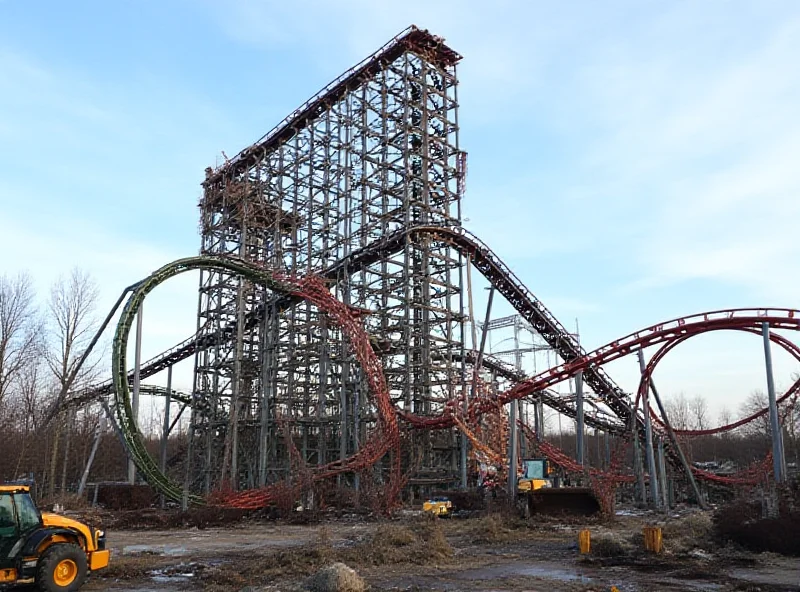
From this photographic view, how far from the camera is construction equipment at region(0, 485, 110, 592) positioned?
1038 centimetres

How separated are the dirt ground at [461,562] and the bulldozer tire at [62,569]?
2.99 ft

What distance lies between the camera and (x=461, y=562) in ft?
45.9

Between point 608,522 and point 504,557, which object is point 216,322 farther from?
point 504,557

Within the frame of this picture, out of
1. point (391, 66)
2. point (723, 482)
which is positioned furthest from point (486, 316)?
point (391, 66)

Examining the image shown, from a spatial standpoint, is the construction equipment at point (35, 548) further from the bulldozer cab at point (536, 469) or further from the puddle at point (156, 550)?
the bulldozer cab at point (536, 469)

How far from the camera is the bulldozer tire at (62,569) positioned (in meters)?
10.5

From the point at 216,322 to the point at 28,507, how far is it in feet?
90.4

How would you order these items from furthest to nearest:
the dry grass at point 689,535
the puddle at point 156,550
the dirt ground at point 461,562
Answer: the puddle at point 156,550
the dry grass at point 689,535
the dirt ground at point 461,562

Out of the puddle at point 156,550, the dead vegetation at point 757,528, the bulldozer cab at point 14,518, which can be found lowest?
the puddle at point 156,550

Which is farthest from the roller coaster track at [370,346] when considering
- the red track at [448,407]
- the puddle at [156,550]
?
the puddle at [156,550]

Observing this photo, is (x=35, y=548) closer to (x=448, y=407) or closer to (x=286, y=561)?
(x=286, y=561)

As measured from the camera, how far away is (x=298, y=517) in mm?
24594

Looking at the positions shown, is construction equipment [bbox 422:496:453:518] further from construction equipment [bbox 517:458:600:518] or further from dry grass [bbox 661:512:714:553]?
dry grass [bbox 661:512:714:553]

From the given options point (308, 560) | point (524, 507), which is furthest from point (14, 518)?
point (524, 507)
